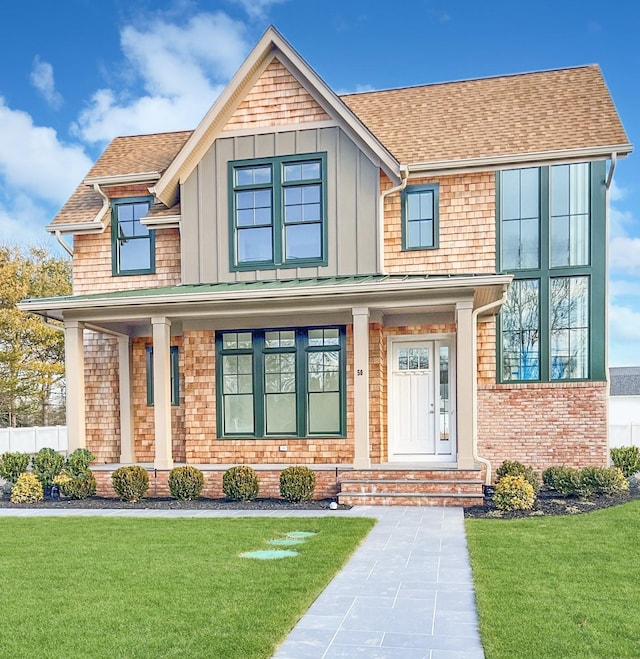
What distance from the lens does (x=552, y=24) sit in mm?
17797

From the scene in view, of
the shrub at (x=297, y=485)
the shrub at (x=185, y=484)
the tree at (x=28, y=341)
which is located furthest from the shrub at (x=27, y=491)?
the tree at (x=28, y=341)

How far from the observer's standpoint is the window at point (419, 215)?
1270cm

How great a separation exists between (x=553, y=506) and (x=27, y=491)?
364 inches

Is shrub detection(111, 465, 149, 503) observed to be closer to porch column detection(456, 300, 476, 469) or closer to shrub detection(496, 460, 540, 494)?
porch column detection(456, 300, 476, 469)

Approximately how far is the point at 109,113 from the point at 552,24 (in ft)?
59.0

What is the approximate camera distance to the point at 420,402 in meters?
12.4

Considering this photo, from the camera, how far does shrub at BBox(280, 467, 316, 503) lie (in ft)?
35.2

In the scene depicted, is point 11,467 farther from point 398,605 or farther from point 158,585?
point 398,605

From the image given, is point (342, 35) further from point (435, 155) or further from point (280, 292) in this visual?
point (280, 292)

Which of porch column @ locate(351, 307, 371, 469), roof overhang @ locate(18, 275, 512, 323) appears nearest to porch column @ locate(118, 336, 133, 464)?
roof overhang @ locate(18, 275, 512, 323)

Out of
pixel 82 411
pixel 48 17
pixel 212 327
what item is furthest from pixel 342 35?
pixel 82 411

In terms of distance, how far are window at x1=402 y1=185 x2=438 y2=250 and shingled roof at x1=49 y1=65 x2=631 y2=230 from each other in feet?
2.03

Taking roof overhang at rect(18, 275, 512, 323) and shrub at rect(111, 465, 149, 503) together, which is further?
shrub at rect(111, 465, 149, 503)

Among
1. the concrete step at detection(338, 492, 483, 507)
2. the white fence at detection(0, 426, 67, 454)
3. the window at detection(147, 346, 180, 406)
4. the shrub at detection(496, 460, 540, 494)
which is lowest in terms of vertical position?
the white fence at detection(0, 426, 67, 454)
